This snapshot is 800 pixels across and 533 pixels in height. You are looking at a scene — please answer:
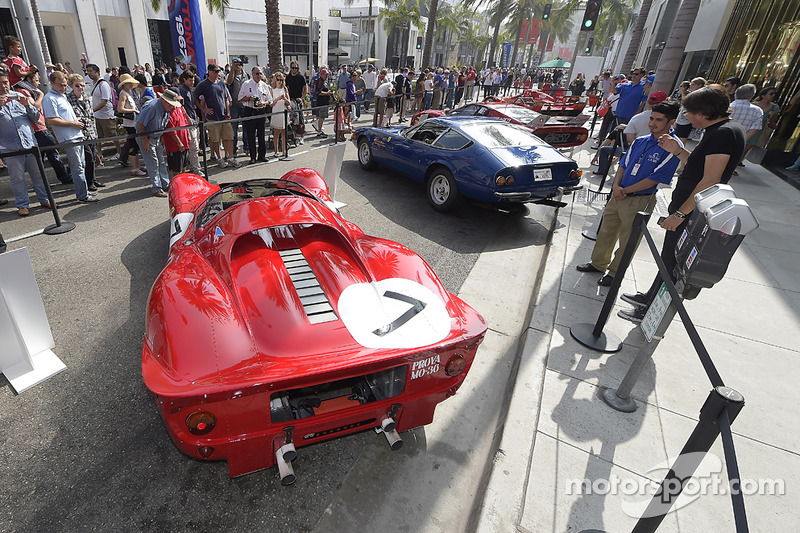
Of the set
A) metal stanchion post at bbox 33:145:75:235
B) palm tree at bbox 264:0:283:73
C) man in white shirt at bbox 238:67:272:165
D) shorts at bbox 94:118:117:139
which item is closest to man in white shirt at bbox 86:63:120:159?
shorts at bbox 94:118:117:139

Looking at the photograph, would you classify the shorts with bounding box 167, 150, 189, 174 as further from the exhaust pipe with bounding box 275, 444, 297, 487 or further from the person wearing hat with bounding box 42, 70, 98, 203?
the exhaust pipe with bounding box 275, 444, 297, 487

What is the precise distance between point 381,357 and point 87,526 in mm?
1723

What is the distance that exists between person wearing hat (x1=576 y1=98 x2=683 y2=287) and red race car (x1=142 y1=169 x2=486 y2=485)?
2307 millimetres

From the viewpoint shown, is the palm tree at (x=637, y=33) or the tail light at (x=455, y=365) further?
the palm tree at (x=637, y=33)

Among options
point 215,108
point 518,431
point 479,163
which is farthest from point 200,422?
point 215,108

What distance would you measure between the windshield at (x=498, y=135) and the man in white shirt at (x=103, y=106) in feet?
20.9

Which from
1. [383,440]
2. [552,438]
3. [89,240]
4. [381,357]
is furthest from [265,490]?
[89,240]

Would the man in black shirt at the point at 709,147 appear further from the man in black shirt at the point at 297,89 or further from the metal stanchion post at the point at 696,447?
the man in black shirt at the point at 297,89

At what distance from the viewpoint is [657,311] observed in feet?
8.03

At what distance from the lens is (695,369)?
3348mm

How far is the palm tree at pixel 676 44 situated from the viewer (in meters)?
10.1

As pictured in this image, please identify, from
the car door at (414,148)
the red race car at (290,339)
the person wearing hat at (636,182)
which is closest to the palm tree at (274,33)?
the car door at (414,148)

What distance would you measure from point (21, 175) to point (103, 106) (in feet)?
8.32

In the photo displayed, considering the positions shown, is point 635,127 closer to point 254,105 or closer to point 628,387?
point 628,387
